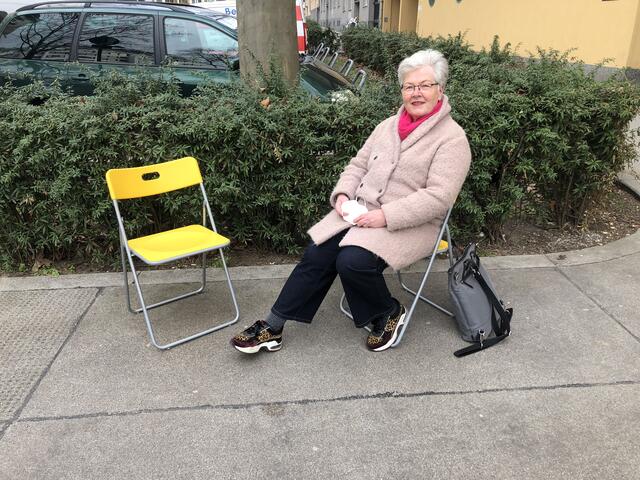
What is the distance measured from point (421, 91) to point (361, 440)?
173 centimetres

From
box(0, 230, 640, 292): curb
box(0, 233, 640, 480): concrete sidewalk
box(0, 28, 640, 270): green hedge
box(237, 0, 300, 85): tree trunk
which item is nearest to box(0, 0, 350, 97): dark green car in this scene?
box(237, 0, 300, 85): tree trunk

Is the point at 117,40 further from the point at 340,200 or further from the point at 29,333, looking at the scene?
the point at 340,200

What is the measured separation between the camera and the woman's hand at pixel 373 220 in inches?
111

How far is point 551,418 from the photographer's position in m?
2.47

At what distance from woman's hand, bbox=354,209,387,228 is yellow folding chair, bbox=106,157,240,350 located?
32.8 inches

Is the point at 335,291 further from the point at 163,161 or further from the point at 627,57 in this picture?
the point at 627,57

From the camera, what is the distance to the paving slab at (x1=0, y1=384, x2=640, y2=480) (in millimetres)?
2211

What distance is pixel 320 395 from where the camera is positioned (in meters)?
2.66

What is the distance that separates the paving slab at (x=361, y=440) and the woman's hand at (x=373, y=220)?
864 mm

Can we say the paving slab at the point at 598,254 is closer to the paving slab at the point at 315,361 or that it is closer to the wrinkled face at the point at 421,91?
the paving slab at the point at 315,361

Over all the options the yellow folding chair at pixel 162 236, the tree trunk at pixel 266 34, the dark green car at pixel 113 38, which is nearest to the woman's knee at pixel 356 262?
the yellow folding chair at pixel 162 236

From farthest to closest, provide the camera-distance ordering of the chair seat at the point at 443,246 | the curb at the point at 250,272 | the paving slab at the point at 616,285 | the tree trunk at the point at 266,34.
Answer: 1. the tree trunk at the point at 266,34
2. the curb at the point at 250,272
3. the paving slab at the point at 616,285
4. the chair seat at the point at 443,246

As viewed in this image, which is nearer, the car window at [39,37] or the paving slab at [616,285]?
the paving slab at [616,285]

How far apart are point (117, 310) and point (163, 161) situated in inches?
40.2
